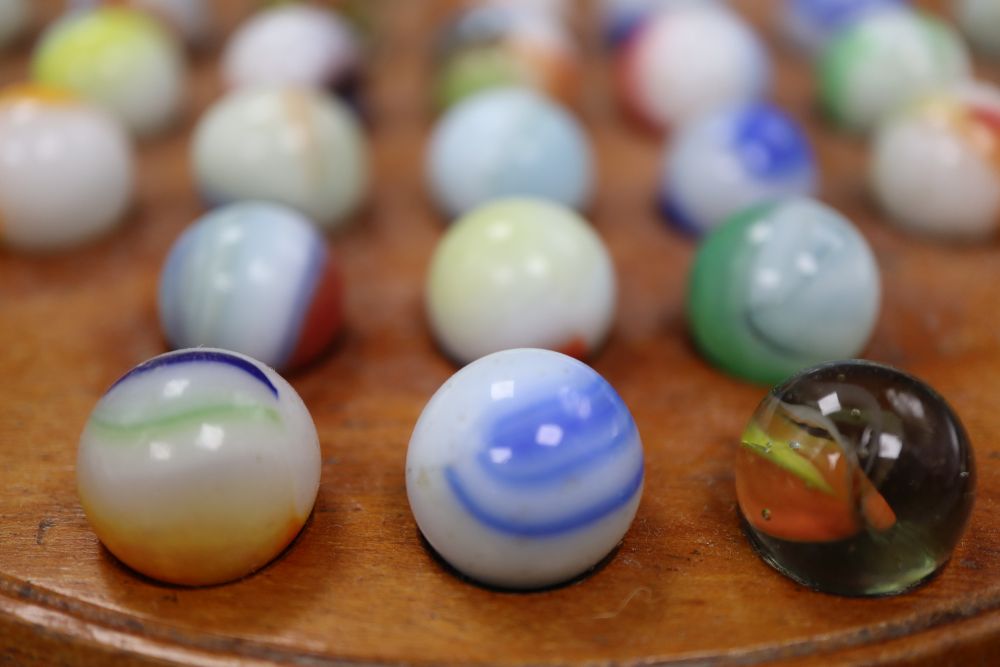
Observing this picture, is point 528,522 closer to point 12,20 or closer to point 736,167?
point 736,167

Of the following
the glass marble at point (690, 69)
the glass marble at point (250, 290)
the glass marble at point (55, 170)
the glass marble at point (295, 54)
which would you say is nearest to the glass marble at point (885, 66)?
the glass marble at point (690, 69)

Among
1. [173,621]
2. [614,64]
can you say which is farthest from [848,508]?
[614,64]

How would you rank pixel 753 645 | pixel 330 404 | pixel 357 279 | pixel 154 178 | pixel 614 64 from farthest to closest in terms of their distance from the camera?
pixel 614 64
pixel 154 178
pixel 357 279
pixel 330 404
pixel 753 645

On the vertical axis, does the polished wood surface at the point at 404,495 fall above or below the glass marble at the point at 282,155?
below

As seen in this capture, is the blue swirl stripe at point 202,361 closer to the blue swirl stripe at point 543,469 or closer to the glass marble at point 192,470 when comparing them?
the glass marble at point 192,470

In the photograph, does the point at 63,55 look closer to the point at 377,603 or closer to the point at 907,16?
the point at 377,603

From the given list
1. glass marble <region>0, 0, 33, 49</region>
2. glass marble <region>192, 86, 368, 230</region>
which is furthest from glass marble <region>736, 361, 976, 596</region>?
glass marble <region>0, 0, 33, 49</region>
